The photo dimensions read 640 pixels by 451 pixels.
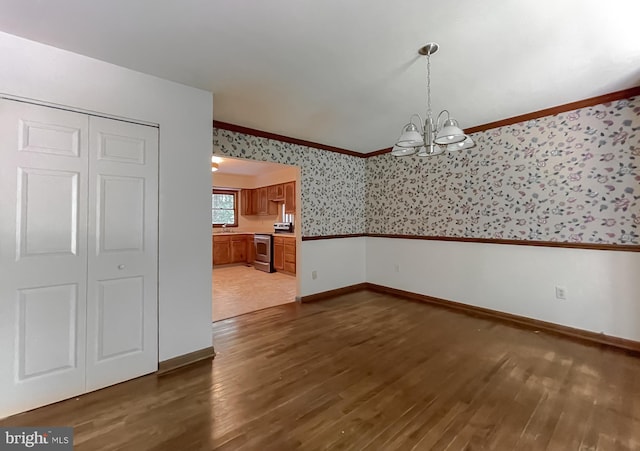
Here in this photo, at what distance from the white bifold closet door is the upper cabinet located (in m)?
4.28

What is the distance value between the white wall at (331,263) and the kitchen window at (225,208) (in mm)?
4395

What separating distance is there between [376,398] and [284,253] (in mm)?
4613

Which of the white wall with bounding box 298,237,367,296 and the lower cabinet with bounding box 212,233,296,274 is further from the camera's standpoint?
the lower cabinet with bounding box 212,233,296,274

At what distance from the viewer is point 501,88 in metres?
2.68

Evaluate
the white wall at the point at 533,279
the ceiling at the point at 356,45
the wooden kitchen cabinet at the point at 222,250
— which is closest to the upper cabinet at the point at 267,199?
the wooden kitchen cabinet at the point at 222,250

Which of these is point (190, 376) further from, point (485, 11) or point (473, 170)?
point (473, 170)

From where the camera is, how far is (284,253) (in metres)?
6.38

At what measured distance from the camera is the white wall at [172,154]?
2020mm

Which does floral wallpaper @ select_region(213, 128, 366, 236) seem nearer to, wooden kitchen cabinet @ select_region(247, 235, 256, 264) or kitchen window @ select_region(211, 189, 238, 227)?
wooden kitchen cabinet @ select_region(247, 235, 256, 264)

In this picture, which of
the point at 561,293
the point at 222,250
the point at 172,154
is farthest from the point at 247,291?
the point at 561,293

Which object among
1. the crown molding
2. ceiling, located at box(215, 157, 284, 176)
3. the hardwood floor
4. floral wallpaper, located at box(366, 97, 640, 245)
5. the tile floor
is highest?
ceiling, located at box(215, 157, 284, 176)

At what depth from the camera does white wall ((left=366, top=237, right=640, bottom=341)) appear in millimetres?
2785

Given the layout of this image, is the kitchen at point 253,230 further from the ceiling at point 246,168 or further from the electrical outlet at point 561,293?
the electrical outlet at point 561,293

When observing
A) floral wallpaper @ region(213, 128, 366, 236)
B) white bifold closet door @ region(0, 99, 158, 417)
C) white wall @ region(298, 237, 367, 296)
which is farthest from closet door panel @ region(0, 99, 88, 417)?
white wall @ region(298, 237, 367, 296)
